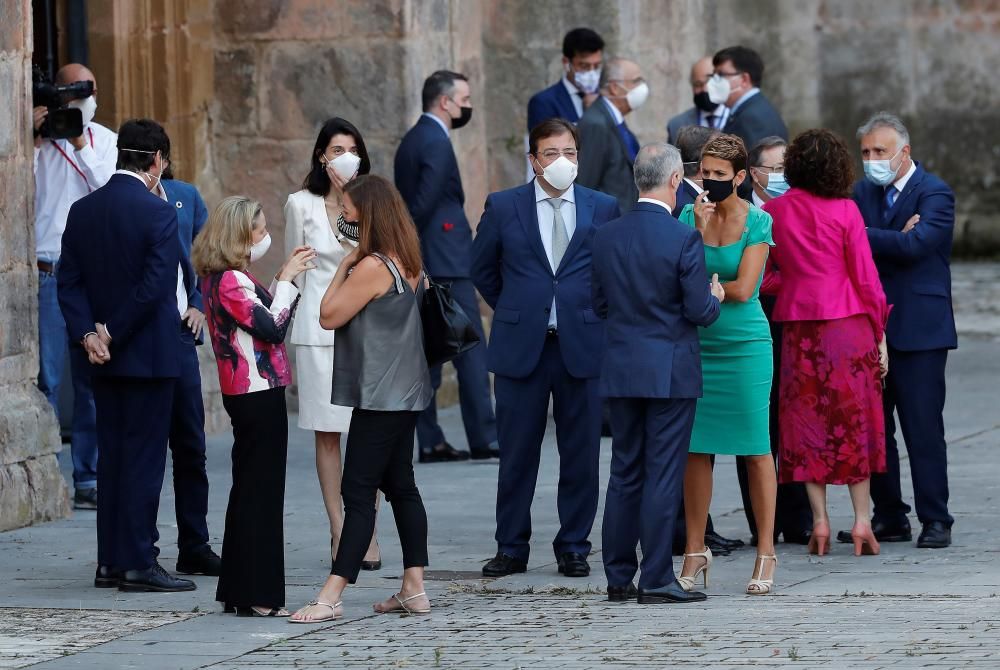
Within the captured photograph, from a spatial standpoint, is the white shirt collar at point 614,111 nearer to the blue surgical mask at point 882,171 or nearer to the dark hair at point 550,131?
the blue surgical mask at point 882,171

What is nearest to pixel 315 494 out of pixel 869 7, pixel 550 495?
pixel 550 495

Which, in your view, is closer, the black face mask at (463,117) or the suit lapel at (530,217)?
A: the suit lapel at (530,217)

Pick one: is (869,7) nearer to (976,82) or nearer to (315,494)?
(976,82)

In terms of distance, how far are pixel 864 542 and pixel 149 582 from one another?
2717 mm

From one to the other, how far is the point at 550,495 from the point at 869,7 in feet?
35.1

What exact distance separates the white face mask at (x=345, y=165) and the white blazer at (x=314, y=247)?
0.15m

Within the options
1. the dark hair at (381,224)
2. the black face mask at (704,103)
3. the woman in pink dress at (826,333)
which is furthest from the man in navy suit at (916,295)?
the black face mask at (704,103)

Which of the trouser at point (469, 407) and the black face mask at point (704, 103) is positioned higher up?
the black face mask at point (704, 103)

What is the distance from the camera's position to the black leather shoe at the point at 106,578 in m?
7.93

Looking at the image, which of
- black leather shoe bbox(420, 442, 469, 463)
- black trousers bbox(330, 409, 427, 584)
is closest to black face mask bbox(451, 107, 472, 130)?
black leather shoe bbox(420, 442, 469, 463)

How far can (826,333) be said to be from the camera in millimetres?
8312

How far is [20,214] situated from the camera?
31.0 feet

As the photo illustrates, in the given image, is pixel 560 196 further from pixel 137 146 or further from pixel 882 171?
pixel 137 146

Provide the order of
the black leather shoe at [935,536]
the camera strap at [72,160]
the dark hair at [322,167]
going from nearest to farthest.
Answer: the dark hair at [322,167]
the black leather shoe at [935,536]
the camera strap at [72,160]
